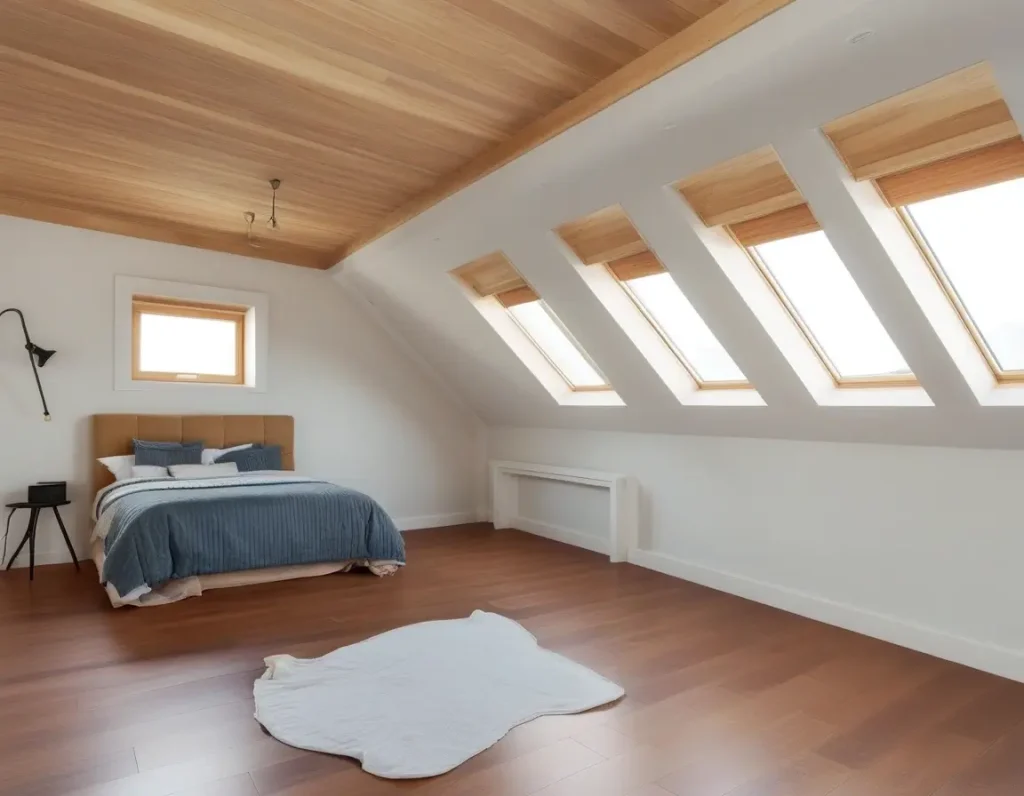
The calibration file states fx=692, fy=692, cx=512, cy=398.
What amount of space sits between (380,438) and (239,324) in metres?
1.58

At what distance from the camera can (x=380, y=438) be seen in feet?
21.1

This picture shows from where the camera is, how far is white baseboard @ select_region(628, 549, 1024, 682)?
3.05 meters

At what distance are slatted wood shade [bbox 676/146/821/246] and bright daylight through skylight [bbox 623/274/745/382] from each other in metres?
0.86

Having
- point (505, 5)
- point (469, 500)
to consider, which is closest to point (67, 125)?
point (505, 5)

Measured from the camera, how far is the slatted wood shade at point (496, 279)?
455 cm

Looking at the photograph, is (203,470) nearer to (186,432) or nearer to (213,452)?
(213,452)

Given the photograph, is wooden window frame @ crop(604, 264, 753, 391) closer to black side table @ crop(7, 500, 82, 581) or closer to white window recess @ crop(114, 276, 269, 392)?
white window recess @ crop(114, 276, 269, 392)

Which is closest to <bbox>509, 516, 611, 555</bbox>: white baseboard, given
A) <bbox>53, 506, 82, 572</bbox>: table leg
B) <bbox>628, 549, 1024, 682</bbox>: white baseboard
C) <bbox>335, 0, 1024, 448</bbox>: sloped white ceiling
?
<bbox>628, 549, 1024, 682</bbox>: white baseboard

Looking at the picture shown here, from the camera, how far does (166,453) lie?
5145mm

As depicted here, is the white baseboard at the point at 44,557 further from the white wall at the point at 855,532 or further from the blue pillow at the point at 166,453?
the white wall at the point at 855,532

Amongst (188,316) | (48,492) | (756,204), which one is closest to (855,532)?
(756,204)

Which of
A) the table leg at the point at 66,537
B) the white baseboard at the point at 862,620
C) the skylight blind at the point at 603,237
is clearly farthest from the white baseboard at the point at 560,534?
the table leg at the point at 66,537

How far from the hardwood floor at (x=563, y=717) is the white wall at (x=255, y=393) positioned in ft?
3.88

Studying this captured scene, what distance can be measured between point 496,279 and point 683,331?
130 centimetres
